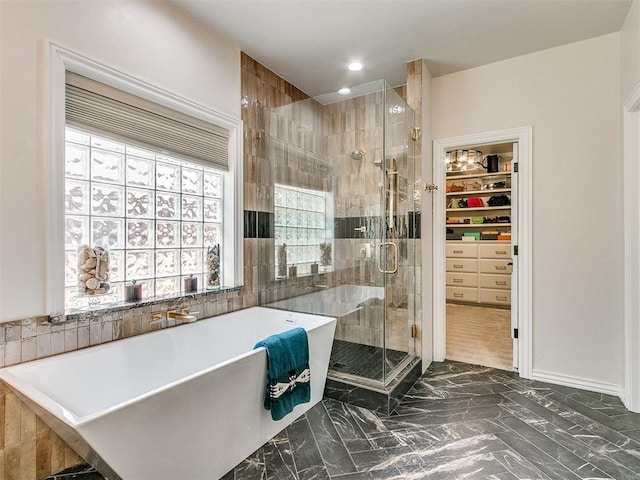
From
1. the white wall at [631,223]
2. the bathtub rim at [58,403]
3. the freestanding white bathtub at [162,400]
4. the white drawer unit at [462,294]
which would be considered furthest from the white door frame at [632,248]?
the white drawer unit at [462,294]

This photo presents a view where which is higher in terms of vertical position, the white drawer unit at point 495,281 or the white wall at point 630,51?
the white wall at point 630,51

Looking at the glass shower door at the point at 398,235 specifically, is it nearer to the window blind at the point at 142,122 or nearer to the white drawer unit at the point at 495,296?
the window blind at the point at 142,122

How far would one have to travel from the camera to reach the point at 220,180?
9.67 feet

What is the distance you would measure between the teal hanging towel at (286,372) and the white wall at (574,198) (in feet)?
6.98

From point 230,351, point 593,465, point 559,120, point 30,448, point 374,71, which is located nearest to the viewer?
point 30,448

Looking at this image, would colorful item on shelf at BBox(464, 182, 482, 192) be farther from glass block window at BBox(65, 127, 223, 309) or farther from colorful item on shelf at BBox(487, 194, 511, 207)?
glass block window at BBox(65, 127, 223, 309)

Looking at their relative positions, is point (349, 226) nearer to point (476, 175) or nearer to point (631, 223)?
point (631, 223)

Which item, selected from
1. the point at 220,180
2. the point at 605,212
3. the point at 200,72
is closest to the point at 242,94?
the point at 200,72

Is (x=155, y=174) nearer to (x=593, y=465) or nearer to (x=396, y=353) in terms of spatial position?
(x=396, y=353)

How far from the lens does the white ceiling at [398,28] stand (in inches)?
92.4

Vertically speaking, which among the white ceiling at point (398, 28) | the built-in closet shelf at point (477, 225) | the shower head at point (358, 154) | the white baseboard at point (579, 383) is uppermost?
the white ceiling at point (398, 28)

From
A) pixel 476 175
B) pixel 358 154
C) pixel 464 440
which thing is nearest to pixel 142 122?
pixel 358 154

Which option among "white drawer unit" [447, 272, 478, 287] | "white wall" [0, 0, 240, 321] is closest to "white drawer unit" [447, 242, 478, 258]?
"white drawer unit" [447, 272, 478, 287]

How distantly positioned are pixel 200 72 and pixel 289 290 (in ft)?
6.17
